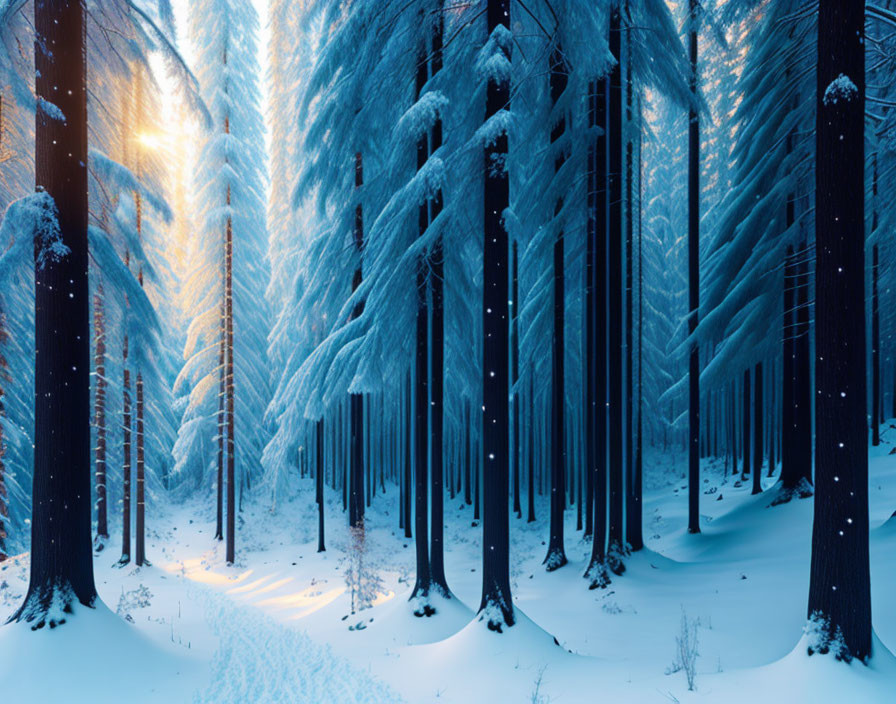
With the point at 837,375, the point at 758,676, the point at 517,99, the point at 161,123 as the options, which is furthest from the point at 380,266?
the point at 758,676

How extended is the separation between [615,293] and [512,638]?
657 centimetres

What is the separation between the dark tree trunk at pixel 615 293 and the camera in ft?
32.7

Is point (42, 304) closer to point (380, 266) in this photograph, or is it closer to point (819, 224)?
point (380, 266)

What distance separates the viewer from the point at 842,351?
5016 millimetres

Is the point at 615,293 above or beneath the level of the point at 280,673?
above

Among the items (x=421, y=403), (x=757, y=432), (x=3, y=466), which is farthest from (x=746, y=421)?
(x=3, y=466)

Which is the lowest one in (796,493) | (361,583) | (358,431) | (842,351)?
(361,583)

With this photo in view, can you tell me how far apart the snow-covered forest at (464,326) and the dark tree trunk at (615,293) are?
0.06 metres

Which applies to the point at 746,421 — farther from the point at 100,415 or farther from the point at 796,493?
the point at 100,415

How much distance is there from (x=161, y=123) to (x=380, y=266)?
213 inches

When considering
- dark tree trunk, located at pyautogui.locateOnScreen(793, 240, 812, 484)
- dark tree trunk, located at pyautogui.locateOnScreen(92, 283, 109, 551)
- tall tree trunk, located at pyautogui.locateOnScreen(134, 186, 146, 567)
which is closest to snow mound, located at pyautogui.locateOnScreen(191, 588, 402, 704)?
tall tree trunk, located at pyautogui.locateOnScreen(134, 186, 146, 567)

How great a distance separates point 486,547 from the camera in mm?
6895

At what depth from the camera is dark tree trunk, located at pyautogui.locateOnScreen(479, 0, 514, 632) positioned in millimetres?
6781

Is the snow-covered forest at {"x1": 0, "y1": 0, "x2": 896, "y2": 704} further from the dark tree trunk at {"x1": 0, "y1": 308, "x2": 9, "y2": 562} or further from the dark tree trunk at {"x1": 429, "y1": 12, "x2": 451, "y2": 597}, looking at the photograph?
the dark tree trunk at {"x1": 0, "y1": 308, "x2": 9, "y2": 562}
